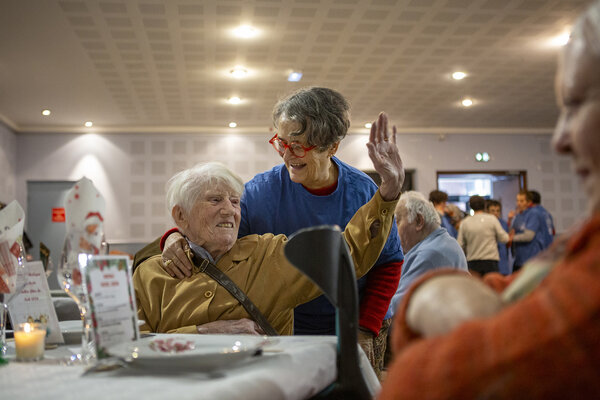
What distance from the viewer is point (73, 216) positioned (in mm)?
1060

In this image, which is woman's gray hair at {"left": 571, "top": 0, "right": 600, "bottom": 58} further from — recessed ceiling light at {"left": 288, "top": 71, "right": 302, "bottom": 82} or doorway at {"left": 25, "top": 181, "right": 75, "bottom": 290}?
doorway at {"left": 25, "top": 181, "right": 75, "bottom": 290}

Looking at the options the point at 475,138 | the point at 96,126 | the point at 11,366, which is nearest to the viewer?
the point at 11,366

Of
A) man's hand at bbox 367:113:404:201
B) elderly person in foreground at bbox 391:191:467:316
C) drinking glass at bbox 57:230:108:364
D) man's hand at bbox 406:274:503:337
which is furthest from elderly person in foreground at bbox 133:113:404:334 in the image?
elderly person in foreground at bbox 391:191:467:316

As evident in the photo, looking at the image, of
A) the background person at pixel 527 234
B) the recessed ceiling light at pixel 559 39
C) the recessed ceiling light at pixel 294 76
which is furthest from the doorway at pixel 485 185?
the recessed ceiling light at pixel 559 39

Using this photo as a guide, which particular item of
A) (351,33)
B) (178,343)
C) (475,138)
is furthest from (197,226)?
(475,138)

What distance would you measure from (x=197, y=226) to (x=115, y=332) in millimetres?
880

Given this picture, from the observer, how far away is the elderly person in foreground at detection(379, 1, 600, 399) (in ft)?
1.57

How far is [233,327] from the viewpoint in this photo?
5.33 ft

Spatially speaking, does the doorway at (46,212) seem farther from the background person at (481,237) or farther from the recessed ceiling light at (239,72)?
the background person at (481,237)

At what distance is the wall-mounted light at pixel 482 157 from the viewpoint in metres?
11.1

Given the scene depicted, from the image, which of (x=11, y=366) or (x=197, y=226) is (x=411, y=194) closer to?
(x=197, y=226)

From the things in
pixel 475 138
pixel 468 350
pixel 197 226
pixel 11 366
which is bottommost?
pixel 11 366

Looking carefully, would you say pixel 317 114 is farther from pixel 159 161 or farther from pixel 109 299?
pixel 159 161

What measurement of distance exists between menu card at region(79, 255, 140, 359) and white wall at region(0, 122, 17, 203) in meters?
9.59
